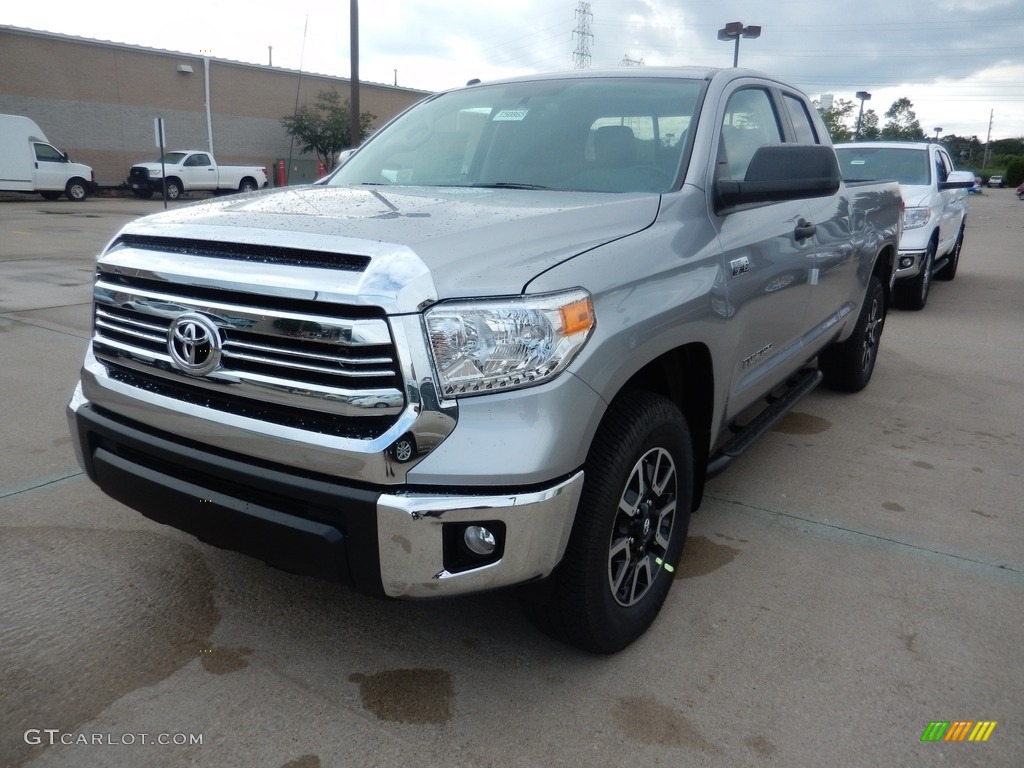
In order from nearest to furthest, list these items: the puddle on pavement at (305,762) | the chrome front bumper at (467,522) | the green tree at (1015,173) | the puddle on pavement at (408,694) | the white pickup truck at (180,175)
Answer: the chrome front bumper at (467,522) < the puddle on pavement at (305,762) < the puddle on pavement at (408,694) < the white pickup truck at (180,175) < the green tree at (1015,173)

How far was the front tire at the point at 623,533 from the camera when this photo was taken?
89.6 inches

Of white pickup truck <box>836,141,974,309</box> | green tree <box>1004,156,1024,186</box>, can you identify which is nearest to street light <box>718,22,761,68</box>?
white pickup truck <box>836,141,974,309</box>

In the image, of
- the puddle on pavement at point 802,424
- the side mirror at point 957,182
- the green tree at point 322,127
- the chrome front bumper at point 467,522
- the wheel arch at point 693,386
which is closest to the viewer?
the chrome front bumper at point 467,522

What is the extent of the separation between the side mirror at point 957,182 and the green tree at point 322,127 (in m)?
27.5

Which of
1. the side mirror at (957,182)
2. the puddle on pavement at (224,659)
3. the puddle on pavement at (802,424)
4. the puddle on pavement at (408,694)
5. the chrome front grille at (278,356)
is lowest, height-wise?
the puddle on pavement at (408,694)

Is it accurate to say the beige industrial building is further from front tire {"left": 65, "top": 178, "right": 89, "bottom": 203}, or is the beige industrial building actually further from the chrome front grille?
the chrome front grille

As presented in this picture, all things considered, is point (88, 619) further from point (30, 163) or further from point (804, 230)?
point (30, 163)

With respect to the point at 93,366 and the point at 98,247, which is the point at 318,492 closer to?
the point at 93,366

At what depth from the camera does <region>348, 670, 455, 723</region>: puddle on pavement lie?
7.66 ft

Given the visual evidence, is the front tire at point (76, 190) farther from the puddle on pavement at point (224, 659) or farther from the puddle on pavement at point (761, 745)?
the puddle on pavement at point (761, 745)

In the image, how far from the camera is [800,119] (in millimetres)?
4363

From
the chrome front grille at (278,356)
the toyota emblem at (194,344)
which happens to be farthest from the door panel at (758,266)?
the toyota emblem at (194,344)

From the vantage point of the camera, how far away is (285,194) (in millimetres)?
2910

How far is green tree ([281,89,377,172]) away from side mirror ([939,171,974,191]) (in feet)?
90.2
